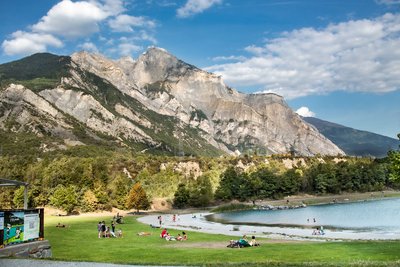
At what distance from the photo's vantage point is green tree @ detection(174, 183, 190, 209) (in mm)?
142125

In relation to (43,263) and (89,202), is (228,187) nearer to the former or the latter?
(89,202)

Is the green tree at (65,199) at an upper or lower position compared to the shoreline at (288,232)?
upper

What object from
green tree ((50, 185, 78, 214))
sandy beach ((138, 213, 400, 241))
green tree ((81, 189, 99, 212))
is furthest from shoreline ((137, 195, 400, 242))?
green tree ((81, 189, 99, 212))

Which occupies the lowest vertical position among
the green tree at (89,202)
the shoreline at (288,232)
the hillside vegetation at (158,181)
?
the shoreline at (288,232)

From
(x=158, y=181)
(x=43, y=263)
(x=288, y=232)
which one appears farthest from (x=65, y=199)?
(x=43, y=263)

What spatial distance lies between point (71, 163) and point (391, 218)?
111 meters

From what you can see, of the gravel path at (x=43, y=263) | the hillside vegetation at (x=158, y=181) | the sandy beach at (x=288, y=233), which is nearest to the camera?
the gravel path at (x=43, y=263)

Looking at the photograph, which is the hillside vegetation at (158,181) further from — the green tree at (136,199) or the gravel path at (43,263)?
the gravel path at (43,263)

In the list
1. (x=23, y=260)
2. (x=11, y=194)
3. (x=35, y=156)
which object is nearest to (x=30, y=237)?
(x=23, y=260)

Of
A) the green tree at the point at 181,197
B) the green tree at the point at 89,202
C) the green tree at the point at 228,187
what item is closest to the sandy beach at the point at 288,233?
the green tree at the point at 89,202

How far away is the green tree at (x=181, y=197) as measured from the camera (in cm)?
14212

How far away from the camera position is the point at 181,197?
142 meters

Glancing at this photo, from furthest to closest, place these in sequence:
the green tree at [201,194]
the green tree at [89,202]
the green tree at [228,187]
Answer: the green tree at [228,187] → the green tree at [201,194] → the green tree at [89,202]

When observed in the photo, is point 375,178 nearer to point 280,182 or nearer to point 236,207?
point 280,182
